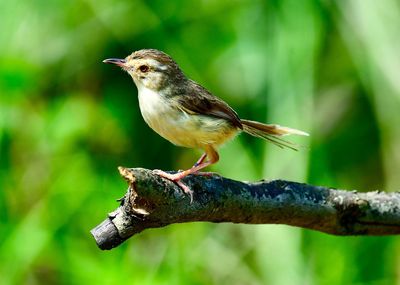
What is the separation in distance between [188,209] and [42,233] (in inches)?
68.0

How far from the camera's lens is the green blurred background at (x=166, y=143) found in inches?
150

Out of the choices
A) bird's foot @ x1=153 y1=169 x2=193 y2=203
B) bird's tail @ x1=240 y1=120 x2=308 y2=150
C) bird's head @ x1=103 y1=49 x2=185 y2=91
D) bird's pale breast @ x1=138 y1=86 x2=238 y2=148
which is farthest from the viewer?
bird's tail @ x1=240 y1=120 x2=308 y2=150

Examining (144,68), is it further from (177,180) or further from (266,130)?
(177,180)

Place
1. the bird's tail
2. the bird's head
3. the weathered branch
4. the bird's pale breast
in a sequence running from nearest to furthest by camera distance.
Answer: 1. the weathered branch
2. the bird's pale breast
3. the bird's head
4. the bird's tail

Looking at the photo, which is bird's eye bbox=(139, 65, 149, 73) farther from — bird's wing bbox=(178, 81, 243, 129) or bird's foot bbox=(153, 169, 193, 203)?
bird's foot bbox=(153, 169, 193, 203)

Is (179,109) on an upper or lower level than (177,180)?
upper

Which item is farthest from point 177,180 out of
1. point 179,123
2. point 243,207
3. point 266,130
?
point 266,130

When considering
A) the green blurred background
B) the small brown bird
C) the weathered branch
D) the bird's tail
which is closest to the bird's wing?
the small brown bird

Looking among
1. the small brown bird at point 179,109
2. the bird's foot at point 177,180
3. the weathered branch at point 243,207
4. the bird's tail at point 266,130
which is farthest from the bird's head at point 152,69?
the bird's foot at point 177,180

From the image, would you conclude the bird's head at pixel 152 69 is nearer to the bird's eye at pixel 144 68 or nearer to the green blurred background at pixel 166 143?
the bird's eye at pixel 144 68

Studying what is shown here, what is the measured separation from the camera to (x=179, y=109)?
108 inches

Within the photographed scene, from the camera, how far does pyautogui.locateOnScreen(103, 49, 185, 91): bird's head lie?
2.86 meters

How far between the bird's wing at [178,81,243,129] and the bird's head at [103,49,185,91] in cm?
8

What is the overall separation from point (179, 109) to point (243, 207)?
1.41 ft
